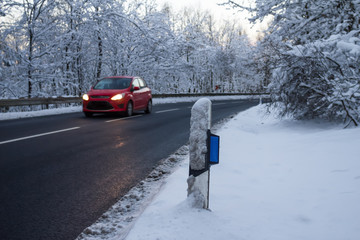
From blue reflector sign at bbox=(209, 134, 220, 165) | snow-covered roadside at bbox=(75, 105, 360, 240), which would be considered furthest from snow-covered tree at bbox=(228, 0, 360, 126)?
blue reflector sign at bbox=(209, 134, 220, 165)

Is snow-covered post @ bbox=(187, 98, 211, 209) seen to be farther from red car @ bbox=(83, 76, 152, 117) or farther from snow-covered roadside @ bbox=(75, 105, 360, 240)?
red car @ bbox=(83, 76, 152, 117)

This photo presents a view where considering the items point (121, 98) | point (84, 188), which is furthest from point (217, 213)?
point (121, 98)

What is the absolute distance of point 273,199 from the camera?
3396mm

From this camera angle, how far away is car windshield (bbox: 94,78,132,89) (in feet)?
45.9

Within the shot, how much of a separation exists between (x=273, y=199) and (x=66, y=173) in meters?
2.97

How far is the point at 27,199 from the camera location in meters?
3.66

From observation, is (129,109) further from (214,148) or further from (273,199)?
(214,148)

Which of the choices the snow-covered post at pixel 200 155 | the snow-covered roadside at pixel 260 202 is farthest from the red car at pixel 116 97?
the snow-covered post at pixel 200 155

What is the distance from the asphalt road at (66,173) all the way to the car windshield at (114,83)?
5.07 m

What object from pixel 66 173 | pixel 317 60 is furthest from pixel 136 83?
pixel 66 173

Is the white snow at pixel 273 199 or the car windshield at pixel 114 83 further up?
the car windshield at pixel 114 83

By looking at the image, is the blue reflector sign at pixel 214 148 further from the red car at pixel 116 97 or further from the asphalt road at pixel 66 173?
the red car at pixel 116 97

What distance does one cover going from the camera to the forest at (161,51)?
7.46 meters

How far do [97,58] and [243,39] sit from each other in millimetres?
41091
